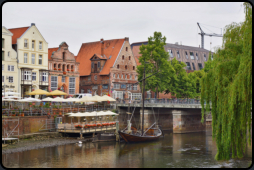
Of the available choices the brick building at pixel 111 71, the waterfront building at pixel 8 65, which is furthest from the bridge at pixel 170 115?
the waterfront building at pixel 8 65

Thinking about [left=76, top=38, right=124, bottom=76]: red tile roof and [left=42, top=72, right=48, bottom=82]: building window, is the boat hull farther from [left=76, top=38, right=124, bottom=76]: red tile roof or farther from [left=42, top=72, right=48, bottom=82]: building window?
[left=76, top=38, right=124, bottom=76]: red tile roof

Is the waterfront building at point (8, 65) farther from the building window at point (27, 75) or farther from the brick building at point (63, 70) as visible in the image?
the brick building at point (63, 70)

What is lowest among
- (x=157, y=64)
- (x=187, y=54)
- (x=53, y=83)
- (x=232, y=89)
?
(x=232, y=89)

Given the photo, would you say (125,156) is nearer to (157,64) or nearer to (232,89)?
(232,89)

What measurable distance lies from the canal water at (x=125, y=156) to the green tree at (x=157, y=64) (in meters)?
19.0

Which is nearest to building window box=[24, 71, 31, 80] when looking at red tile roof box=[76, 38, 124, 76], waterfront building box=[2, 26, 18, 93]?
waterfront building box=[2, 26, 18, 93]

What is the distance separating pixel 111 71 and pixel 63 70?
385 inches

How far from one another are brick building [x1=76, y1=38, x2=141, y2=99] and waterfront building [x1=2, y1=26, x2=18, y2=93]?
1953cm

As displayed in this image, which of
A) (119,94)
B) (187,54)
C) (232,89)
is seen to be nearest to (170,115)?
(119,94)

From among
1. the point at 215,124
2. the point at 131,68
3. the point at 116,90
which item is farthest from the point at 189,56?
the point at 215,124

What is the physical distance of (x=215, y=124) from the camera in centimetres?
2616

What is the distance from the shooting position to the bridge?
183 ft

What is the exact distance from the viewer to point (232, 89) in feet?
76.3

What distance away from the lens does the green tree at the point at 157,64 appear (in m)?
63.1
